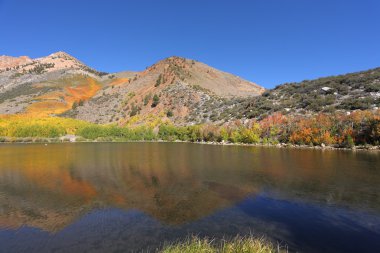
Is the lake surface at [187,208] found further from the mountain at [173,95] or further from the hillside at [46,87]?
the hillside at [46,87]

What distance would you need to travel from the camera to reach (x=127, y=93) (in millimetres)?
106438

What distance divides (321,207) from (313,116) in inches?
1512

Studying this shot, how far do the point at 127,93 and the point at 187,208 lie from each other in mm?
97235

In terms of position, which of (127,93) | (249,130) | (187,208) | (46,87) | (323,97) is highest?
(46,87)

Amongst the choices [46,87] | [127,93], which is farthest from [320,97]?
[46,87]

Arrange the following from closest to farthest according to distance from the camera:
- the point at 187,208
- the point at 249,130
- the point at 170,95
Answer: the point at 187,208
the point at 249,130
the point at 170,95

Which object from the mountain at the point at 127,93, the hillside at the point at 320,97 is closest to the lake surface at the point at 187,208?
the hillside at the point at 320,97

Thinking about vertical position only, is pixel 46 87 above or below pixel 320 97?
above

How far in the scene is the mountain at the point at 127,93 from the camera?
86.1 meters

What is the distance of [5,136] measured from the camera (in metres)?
73.1

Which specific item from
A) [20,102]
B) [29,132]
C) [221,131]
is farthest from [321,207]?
[20,102]

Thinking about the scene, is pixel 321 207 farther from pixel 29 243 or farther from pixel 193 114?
pixel 193 114

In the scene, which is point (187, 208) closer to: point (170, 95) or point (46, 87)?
point (170, 95)

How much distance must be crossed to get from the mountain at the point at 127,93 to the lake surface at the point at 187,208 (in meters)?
53.3
